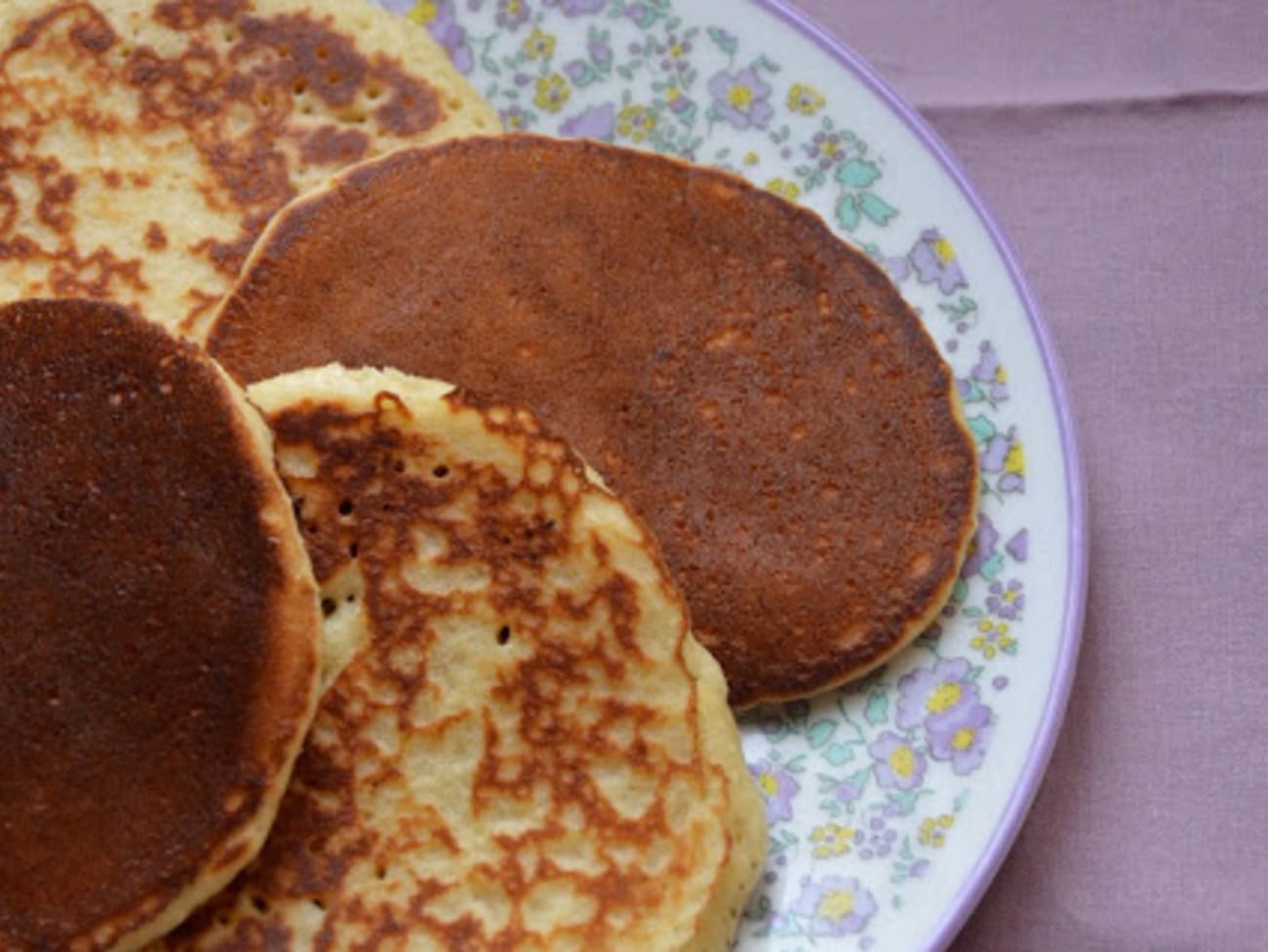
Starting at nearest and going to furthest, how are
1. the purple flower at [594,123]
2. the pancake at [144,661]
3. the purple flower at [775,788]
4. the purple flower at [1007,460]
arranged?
the pancake at [144,661] → the purple flower at [775,788] → the purple flower at [1007,460] → the purple flower at [594,123]

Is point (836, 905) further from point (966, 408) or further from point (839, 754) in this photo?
point (966, 408)

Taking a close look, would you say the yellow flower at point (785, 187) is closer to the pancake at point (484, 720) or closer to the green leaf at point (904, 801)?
the pancake at point (484, 720)

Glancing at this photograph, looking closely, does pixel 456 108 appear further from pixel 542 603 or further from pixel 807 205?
pixel 542 603

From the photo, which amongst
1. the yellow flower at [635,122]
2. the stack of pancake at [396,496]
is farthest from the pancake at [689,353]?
the yellow flower at [635,122]

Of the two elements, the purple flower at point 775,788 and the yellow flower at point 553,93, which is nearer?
the purple flower at point 775,788

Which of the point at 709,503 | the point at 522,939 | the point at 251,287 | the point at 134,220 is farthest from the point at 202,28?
the point at 522,939

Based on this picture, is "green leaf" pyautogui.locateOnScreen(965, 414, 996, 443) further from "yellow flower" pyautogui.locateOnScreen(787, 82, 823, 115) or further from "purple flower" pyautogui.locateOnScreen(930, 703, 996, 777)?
"yellow flower" pyautogui.locateOnScreen(787, 82, 823, 115)
